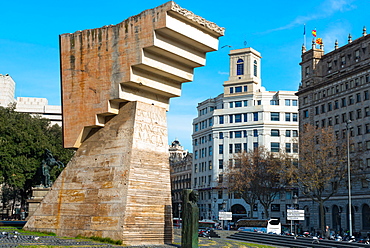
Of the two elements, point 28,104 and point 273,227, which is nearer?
point 273,227

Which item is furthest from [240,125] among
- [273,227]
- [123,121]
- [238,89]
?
[123,121]

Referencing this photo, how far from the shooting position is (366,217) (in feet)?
201

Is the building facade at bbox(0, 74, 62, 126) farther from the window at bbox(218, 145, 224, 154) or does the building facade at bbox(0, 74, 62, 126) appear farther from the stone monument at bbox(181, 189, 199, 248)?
the stone monument at bbox(181, 189, 199, 248)

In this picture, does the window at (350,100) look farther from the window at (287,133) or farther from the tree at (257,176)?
the window at (287,133)

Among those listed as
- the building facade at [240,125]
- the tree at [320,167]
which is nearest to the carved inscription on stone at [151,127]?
the tree at [320,167]

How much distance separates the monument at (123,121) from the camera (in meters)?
23.6

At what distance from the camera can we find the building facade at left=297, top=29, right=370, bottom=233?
204 feet

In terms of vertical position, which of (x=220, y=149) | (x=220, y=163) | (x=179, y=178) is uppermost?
(x=220, y=149)

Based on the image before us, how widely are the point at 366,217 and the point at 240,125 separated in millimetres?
40951

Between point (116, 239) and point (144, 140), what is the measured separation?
16.7 ft

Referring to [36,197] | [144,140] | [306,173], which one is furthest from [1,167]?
[306,173]

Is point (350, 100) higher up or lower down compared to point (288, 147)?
higher up

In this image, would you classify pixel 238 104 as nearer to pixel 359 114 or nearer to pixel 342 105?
pixel 342 105

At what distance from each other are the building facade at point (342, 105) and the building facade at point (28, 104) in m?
53.6
